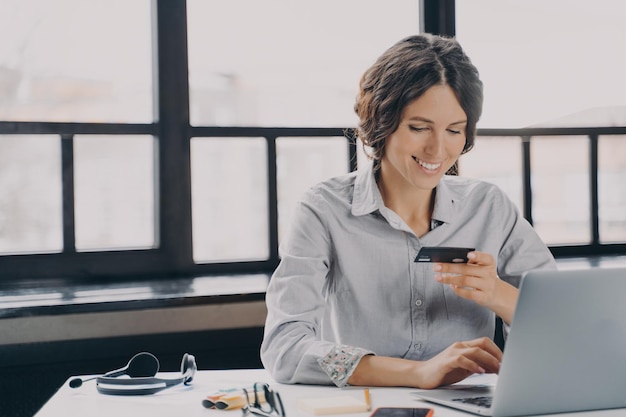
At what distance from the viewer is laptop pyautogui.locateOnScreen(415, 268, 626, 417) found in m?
1.07

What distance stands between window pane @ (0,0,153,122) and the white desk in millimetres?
1506

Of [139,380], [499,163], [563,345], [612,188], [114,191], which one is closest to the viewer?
[563,345]

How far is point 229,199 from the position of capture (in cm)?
295

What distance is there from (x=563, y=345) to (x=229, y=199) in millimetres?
1984

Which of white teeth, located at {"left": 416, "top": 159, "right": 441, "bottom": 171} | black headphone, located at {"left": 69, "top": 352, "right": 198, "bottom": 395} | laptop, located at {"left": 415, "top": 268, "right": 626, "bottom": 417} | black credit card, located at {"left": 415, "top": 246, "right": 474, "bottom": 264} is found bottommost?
black headphone, located at {"left": 69, "top": 352, "right": 198, "bottom": 395}

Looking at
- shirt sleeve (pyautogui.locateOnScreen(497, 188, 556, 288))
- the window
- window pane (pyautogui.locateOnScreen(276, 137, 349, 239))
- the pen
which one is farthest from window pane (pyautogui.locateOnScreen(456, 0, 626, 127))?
the pen

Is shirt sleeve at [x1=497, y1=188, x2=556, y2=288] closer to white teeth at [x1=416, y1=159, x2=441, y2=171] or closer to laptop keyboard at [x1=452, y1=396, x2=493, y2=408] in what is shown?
white teeth at [x1=416, y1=159, x2=441, y2=171]

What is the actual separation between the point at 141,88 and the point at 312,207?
1.34 metres

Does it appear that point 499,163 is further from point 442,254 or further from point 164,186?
point 442,254

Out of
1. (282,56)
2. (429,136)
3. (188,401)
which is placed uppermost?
(282,56)

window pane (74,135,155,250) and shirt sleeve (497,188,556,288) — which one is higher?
window pane (74,135,155,250)

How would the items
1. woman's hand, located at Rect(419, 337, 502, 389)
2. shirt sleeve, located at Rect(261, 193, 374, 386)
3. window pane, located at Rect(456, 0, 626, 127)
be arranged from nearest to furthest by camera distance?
woman's hand, located at Rect(419, 337, 502, 389), shirt sleeve, located at Rect(261, 193, 374, 386), window pane, located at Rect(456, 0, 626, 127)

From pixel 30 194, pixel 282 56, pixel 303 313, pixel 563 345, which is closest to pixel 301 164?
pixel 282 56

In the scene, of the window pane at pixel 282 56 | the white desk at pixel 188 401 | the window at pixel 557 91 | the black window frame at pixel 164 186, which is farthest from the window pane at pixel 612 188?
the white desk at pixel 188 401
